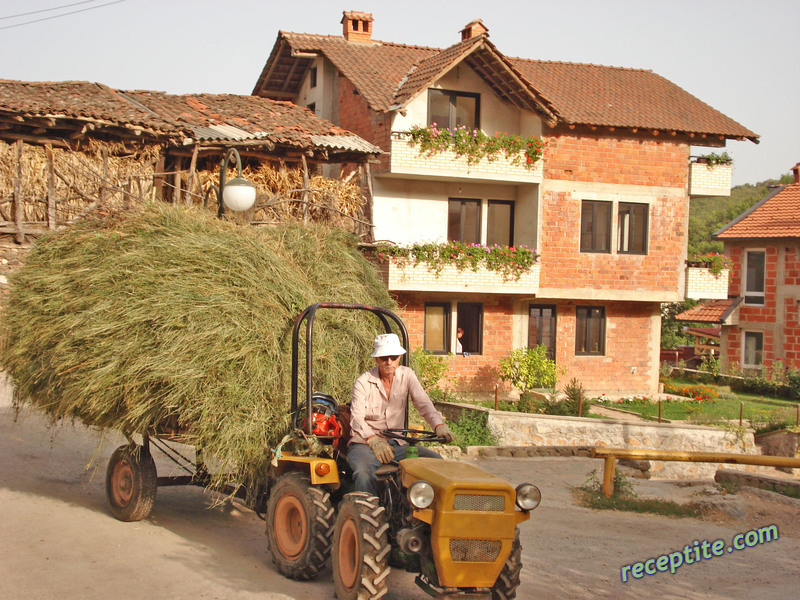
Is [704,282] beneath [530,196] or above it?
beneath

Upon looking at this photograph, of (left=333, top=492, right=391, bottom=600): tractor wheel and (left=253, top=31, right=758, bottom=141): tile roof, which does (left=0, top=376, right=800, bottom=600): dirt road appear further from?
(left=253, top=31, right=758, bottom=141): tile roof

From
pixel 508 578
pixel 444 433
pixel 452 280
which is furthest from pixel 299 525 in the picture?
pixel 452 280

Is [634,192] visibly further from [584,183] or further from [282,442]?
[282,442]

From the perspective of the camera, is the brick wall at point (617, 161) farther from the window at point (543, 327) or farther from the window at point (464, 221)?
the window at point (543, 327)

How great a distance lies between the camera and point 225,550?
8.01m

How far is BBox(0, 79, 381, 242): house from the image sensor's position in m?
17.0

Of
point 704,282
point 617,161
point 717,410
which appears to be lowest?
point 717,410

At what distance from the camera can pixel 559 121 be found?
23.4m

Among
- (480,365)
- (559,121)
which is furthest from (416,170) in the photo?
(480,365)

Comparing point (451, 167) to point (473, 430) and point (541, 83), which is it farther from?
point (473, 430)

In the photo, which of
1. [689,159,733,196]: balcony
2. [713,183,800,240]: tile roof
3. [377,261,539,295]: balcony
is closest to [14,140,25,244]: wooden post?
[377,261,539,295]: balcony

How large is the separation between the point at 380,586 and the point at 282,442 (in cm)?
156

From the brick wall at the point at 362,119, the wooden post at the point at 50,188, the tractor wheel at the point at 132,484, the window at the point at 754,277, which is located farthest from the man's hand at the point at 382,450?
the window at the point at 754,277

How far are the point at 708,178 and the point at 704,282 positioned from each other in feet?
10.2
